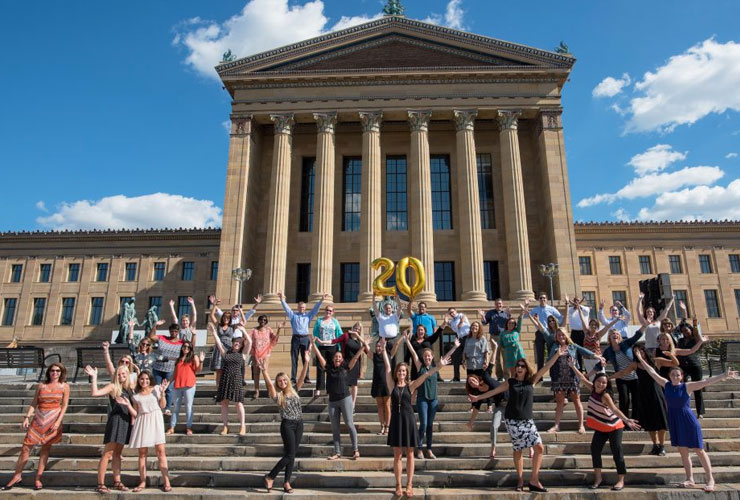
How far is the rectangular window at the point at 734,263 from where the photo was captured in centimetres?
4259

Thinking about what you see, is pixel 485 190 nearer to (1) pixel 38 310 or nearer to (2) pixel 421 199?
(2) pixel 421 199

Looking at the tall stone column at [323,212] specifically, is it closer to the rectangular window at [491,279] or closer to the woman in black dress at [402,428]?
the rectangular window at [491,279]

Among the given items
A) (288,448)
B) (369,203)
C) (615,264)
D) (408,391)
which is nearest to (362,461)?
(288,448)

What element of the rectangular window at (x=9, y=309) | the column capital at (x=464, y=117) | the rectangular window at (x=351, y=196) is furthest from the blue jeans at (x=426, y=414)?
the rectangular window at (x=9, y=309)

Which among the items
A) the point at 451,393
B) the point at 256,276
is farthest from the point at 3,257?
the point at 451,393

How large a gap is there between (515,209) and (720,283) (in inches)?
1006

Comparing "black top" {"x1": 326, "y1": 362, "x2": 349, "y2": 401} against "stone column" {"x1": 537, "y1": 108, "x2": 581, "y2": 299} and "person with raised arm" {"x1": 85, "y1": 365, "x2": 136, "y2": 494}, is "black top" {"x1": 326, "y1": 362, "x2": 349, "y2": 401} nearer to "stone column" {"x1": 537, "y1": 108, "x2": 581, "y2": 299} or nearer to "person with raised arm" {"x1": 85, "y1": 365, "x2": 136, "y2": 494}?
"person with raised arm" {"x1": 85, "y1": 365, "x2": 136, "y2": 494}

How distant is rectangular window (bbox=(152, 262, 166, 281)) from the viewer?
44600mm

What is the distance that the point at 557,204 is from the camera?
2917 cm

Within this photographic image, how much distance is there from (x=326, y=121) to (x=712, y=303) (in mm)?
36043

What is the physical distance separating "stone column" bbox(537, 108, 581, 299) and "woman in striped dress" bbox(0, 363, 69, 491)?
25.1 m

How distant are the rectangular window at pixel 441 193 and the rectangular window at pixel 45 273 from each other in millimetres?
36140

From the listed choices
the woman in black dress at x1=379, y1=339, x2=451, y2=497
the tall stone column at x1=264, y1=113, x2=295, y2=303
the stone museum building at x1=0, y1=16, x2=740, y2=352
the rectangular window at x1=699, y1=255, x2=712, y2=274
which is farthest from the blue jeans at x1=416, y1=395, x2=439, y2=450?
the rectangular window at x1=699, y1=255, x2=712, y2=274

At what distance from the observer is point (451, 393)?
12.5 meters
